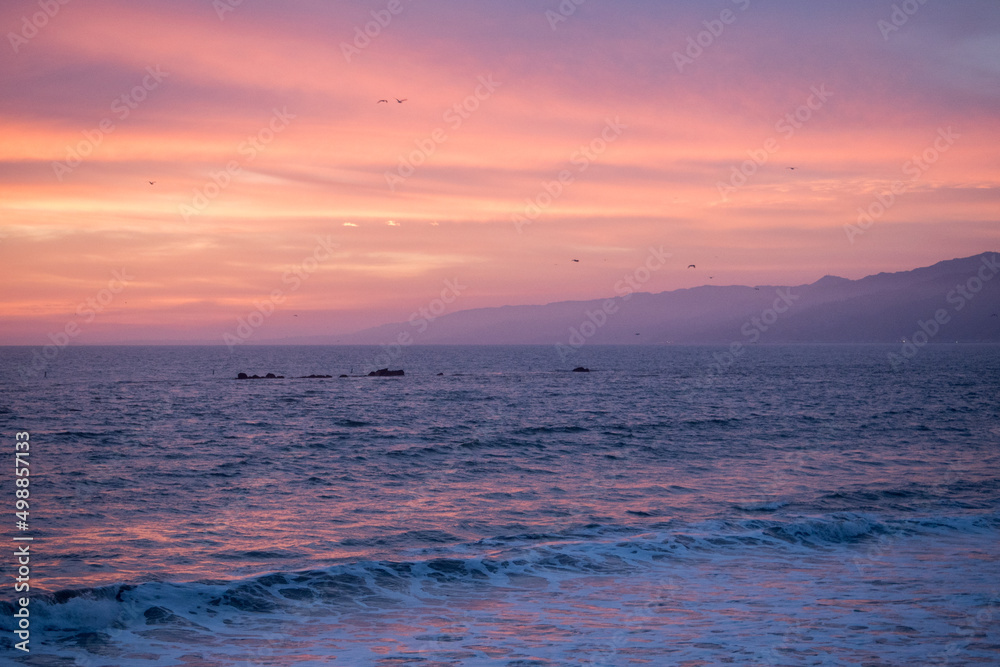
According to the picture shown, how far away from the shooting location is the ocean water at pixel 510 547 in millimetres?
12203

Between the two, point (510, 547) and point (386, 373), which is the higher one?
point (386, 373)

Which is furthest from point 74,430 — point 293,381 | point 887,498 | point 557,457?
point 293,381

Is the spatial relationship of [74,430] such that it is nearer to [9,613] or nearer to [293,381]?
[9,613]

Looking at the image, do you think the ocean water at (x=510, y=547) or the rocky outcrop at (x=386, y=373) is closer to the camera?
the ocean water at (x=510, y=547)

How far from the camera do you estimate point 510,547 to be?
18156 millimetres

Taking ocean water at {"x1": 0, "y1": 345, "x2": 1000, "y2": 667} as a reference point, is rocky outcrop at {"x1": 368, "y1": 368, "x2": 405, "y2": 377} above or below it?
above

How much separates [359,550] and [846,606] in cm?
1091

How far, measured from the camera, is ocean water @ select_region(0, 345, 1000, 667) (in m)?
12.2

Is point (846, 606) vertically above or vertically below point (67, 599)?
below

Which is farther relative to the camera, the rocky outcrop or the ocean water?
the rocky outcrop

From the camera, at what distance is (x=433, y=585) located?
15.6 meters

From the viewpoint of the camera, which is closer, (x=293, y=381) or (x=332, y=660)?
(x=332, y=660)

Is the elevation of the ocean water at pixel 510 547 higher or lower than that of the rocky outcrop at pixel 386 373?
lower

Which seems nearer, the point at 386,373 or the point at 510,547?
the point at 510,547
